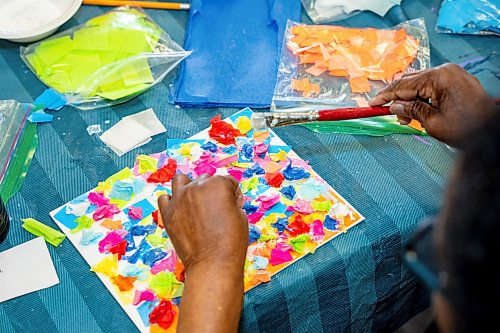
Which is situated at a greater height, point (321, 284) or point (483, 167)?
point (483, 167)

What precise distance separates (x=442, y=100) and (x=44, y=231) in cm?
82

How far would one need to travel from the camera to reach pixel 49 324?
3.39 feet

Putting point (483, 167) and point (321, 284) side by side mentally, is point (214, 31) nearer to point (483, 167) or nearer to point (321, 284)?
point (321, 284)

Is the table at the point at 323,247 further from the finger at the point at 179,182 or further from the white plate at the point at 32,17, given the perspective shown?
the finger at the point at 179,182

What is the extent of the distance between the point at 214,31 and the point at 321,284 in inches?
29.9

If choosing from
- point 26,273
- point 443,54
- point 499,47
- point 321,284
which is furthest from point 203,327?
point 499,47

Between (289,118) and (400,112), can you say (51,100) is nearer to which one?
(289,118)

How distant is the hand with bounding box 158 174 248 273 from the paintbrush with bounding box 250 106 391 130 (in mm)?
265

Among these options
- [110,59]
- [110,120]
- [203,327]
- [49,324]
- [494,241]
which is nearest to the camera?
[494,241]

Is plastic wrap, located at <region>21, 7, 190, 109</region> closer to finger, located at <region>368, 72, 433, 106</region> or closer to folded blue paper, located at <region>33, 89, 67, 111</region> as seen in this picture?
folded blue paper, located at <region>33, 89, 67, 111</region>

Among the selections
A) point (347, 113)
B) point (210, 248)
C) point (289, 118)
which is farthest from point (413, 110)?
point (210, 248)

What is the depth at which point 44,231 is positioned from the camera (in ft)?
3.73

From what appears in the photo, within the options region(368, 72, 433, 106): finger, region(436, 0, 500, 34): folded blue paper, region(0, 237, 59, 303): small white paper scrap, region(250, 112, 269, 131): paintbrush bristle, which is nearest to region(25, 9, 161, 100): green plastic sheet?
region(250, 112, 269, 131): paintbrush bristle

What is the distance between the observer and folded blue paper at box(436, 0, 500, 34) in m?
1.52
